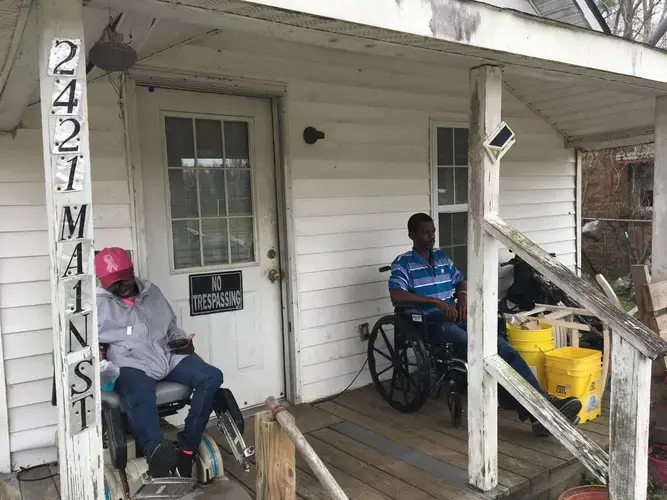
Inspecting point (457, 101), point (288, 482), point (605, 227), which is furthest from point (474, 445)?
point (605, 227)

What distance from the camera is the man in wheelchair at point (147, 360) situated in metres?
2.27

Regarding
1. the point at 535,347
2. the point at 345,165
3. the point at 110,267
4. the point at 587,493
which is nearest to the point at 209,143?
the point at 345,165

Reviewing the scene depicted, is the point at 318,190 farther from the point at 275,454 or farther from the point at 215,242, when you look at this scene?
the point at 275,454

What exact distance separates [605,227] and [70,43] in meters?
9.95

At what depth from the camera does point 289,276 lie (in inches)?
138

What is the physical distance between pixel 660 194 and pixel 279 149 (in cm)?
233

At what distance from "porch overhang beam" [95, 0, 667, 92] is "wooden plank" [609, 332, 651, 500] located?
1.17 metres

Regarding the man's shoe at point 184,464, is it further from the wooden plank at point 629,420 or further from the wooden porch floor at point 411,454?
the wooden plank at point 629,420

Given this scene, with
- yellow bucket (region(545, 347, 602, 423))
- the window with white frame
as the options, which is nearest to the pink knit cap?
yellow bucket (region(545, 347, 602, 423))

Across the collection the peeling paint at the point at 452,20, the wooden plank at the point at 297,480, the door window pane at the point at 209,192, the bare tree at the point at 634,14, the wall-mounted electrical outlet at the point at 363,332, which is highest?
the bare tree at the point at 634,14

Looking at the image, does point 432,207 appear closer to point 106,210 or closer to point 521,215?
point 521,215

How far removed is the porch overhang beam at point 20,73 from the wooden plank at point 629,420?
208cm

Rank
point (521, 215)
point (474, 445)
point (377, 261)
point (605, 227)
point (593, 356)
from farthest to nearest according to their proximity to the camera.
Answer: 1. point (605, 227)
2. point (521, 215)
3. point (377, 261)
4. point (593, 356)
5. point (474, 445)

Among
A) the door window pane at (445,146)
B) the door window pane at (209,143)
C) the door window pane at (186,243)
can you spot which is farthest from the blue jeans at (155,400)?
the door window pane at (445,146)
